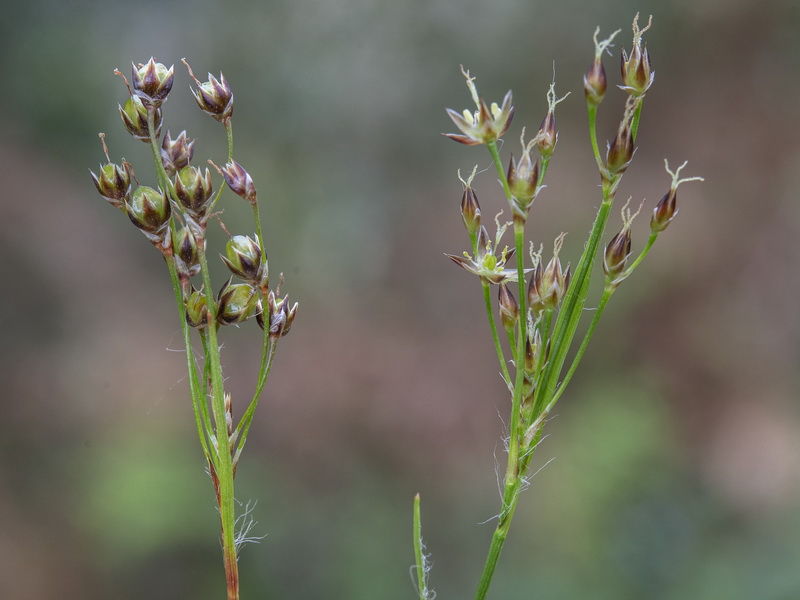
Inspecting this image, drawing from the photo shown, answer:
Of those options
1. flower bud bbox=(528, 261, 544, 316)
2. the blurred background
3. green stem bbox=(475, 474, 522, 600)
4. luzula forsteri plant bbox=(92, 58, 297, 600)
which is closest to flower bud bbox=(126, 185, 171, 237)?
luzula forsteri plant bbox=(92, 58, 297, 600)

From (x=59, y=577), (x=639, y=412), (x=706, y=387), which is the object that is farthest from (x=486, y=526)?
(x=59, y=577)

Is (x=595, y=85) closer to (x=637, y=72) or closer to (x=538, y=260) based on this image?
(x=637, y=72)

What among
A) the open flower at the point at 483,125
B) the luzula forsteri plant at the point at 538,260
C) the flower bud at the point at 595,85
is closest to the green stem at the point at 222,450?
the luzula forsteri plant at the point at 538,260

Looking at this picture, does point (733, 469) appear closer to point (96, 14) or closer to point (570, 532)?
point (570, 532)

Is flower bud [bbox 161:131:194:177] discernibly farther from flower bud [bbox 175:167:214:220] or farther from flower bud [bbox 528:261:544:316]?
flower bud [bbox 528:261:544:316]

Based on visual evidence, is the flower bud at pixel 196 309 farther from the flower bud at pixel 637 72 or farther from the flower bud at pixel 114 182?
the flower bud at pixel 637 72
